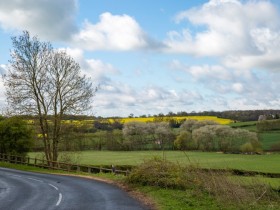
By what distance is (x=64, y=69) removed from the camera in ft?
132

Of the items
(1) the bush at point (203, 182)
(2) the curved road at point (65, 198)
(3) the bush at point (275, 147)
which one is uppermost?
(1) the bush at point (203, 182)

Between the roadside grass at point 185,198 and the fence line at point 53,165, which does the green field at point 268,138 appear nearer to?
the fence line at point 53,165

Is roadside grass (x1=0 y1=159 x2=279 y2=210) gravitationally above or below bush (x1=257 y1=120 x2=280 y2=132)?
below

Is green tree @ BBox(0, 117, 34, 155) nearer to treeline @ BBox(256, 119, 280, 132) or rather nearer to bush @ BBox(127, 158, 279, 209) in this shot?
bush @ BBox(127, 158, 279, 209)

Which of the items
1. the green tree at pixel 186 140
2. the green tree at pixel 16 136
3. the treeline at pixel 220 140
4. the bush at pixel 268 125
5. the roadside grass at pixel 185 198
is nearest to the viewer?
the roadside grass at pixel 185 198

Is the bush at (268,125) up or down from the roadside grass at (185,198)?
up

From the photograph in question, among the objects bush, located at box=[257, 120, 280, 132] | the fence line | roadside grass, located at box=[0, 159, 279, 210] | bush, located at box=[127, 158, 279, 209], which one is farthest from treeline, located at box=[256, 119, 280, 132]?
roadside grass, located at box=[0, 159, 279, 210]

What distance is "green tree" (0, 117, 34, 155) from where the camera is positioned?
47.4 meters

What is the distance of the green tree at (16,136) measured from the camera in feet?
156

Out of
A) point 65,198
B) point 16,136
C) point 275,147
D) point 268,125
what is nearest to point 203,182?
point 65,198

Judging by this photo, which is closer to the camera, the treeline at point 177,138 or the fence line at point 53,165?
the fence line at point 53,165

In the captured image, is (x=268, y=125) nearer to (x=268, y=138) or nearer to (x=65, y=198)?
(x=268, y=138)

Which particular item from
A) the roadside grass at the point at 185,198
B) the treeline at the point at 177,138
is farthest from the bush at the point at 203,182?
the treeline at the point at 177,138

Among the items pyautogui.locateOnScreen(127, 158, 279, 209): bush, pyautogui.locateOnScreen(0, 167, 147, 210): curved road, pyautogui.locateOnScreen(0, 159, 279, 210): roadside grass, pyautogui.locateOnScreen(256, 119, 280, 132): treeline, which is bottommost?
pyautogui.locateOnScreen(0, 167, 147, 210): curved road
